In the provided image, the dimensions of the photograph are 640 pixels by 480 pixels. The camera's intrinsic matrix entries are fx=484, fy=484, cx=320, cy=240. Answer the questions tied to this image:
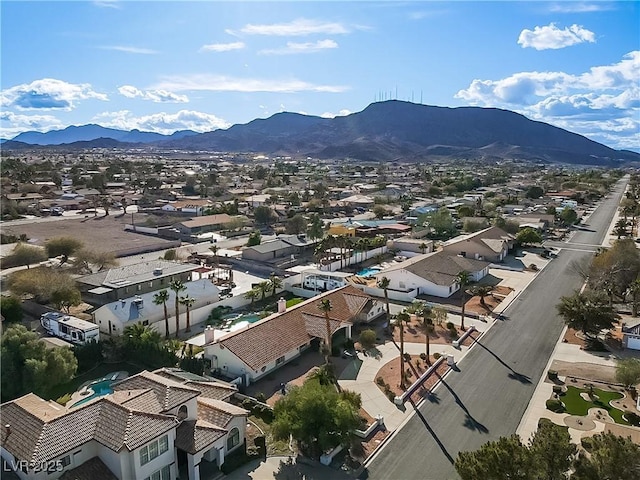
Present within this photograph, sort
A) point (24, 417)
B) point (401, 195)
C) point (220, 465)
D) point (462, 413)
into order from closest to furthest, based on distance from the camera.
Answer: point (24, 417)
point (220, 465)
point (462, 413)
point (401, 195)

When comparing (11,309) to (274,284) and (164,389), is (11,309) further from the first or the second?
(164,389)

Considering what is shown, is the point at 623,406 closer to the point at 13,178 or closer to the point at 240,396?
the point at 240,396

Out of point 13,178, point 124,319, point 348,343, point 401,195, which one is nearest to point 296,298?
point 348,343

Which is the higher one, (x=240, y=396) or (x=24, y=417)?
(x=24, y=417)

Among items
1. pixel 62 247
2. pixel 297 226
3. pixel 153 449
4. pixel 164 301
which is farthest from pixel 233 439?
pixel 297 226

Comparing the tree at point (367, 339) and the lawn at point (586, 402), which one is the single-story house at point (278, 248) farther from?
the lawn at point (586, 402)

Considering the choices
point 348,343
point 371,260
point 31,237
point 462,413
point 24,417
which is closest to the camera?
point 24,417
